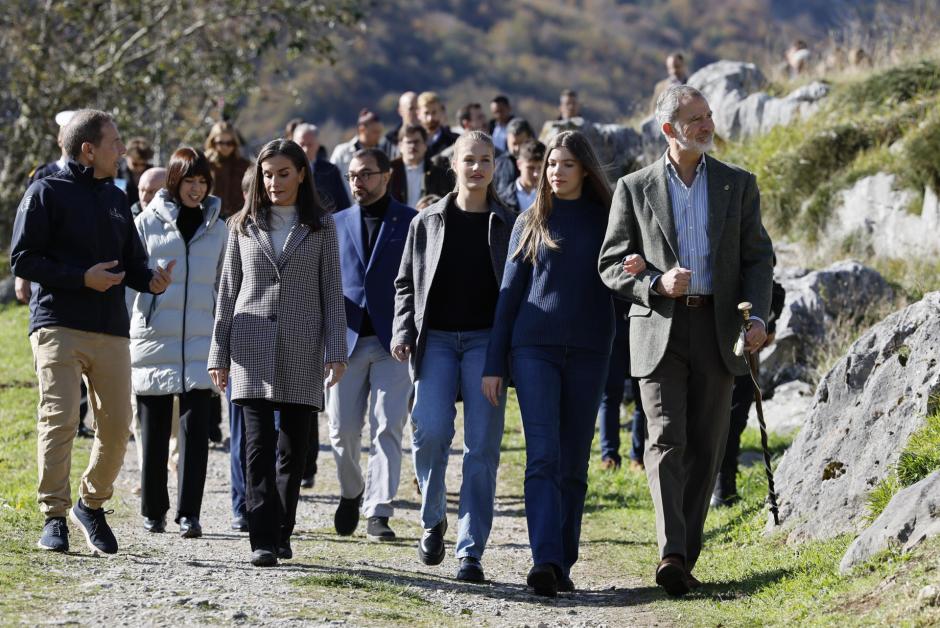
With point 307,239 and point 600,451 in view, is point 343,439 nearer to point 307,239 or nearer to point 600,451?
point 307,239

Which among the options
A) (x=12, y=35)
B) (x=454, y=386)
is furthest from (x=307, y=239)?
(x=12, y=35)

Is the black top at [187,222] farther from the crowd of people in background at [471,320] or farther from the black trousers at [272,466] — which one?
the black trousers at [272,466]

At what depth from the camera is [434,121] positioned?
1420 centimetres

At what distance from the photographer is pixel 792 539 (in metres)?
7.65

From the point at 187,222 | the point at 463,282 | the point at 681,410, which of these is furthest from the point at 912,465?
the point at 187,222

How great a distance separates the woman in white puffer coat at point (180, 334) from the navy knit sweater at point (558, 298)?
214cm

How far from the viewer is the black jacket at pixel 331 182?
36.5 feet

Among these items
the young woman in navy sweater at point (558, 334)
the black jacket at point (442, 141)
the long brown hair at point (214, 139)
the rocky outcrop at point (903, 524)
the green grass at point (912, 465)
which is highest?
the black jacket at point (442, 141)

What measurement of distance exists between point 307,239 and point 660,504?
7.39ft

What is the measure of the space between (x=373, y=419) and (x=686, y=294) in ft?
8.54

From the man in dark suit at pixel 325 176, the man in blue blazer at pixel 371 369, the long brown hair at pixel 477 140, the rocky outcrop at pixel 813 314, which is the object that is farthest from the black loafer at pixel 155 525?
the rocky outcrop at pixel 813 314

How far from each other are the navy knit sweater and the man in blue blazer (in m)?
1.50

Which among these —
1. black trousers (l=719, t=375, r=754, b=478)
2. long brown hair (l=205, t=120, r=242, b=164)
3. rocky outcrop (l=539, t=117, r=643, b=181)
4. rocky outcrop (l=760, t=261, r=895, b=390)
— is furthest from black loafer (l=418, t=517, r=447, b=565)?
rocky outcrop (l=539, t=117, r=643, b=181)

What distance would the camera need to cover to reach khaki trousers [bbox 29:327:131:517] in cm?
721
